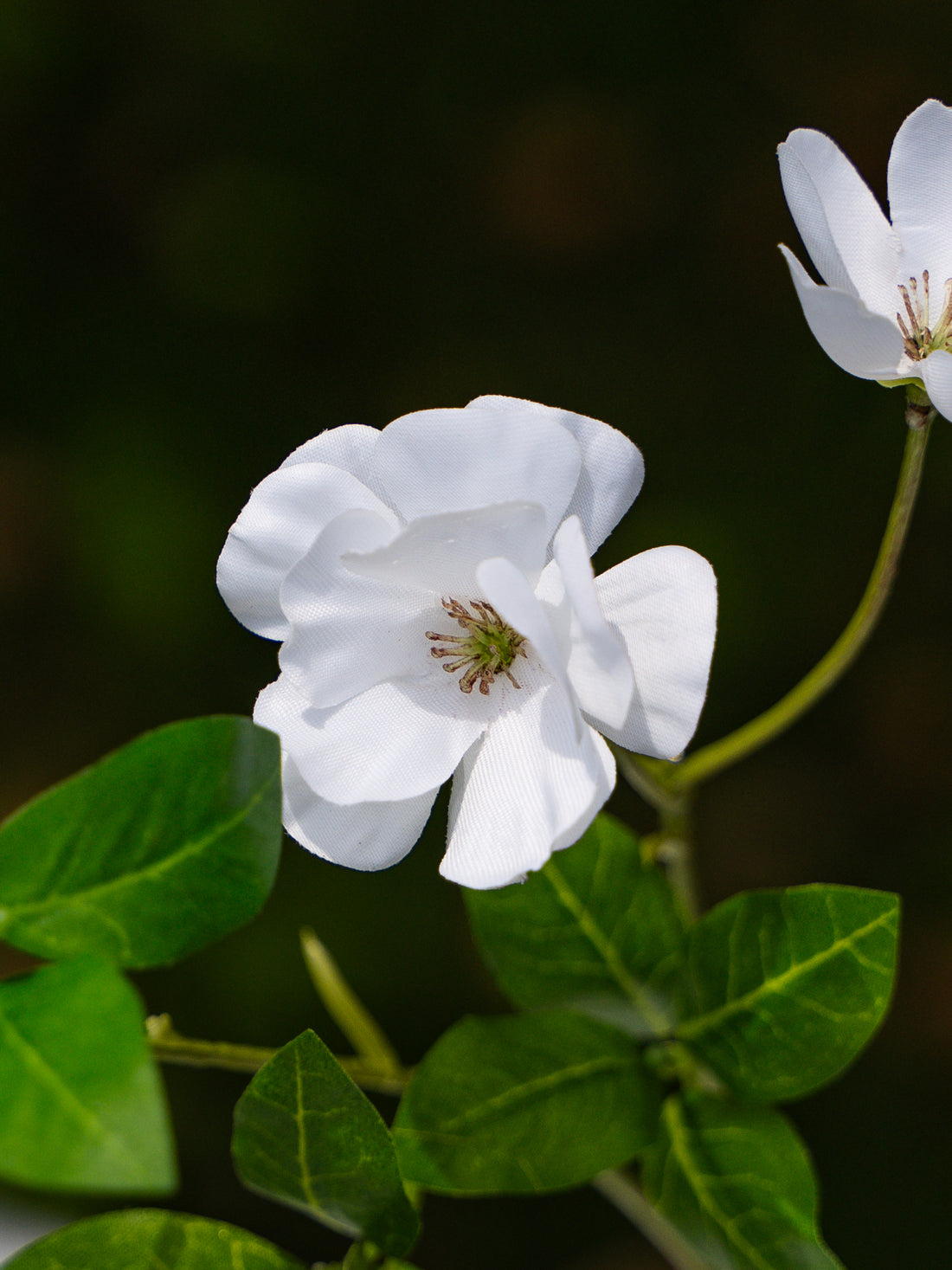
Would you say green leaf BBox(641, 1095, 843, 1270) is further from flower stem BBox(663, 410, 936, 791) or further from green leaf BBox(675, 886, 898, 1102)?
flower stem BBox(663, 410, 936, 791)

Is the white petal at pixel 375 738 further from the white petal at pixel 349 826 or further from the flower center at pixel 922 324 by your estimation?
the flower center at pixel 922 324

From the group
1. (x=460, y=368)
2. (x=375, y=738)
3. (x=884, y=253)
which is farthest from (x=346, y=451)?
(x=460, y=368)

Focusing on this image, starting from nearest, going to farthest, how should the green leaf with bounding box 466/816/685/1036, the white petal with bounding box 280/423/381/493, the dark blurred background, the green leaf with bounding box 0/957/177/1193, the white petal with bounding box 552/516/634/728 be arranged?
the green leaf with bounding box 0/957/177/1193 → the white petal with bounding box 552/516/634/728 → the white petal with bounding box 280/423/381/493 → the green leaf with bounding box 466/816/685/1036 → the dark blurred background

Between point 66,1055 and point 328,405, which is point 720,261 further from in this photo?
point 66,1055

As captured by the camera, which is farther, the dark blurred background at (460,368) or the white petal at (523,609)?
the dark blurred background at (460,368)

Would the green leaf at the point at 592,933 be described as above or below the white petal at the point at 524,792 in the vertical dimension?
below

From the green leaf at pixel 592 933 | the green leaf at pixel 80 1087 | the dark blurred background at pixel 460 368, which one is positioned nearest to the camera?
the green leaf at pixel 80 1087

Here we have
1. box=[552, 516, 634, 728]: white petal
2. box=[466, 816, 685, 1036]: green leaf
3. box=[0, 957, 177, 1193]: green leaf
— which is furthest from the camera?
box=[466, 816, 685, 1036]: green leaf

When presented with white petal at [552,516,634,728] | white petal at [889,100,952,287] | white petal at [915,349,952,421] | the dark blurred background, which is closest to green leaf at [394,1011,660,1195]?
white petal at [552,516,634,728]

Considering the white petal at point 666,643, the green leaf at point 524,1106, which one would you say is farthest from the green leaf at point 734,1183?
the white petal at point 666,643
